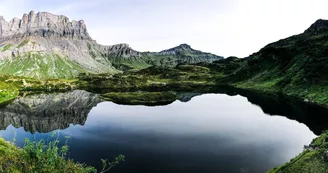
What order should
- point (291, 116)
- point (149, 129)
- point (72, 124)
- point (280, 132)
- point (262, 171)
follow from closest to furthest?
point (262, 171), point (280, 132), point (149, 129), point (72, 124), point (291, 116)

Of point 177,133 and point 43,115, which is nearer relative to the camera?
point 177,133

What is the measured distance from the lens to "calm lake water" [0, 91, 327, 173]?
65.8 meters

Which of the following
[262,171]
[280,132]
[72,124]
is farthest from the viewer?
[72,124]

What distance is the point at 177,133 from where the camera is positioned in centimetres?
9631

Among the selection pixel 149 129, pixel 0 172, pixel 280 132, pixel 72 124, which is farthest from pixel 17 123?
pixel 280 132

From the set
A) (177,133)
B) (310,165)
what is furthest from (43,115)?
(310,165)

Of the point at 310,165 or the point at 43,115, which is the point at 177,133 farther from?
the point at 43,115

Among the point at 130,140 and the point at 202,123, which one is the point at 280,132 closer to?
the point at 202,123

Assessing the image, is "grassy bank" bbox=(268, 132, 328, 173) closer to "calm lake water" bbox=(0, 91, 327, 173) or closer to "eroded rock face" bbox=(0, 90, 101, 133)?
"calm lake water" bbox=(0, 91, 327, 173)

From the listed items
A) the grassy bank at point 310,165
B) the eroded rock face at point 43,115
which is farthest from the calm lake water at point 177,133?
the grassy bank at point 310,165

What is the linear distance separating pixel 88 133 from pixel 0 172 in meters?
72.8

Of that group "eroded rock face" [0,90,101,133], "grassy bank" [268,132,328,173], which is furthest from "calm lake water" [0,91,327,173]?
"grassy bank" [268,132,328,173]

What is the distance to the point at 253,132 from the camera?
97750 millimetres

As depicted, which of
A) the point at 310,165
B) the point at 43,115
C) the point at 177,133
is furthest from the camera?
the point at 43,115
